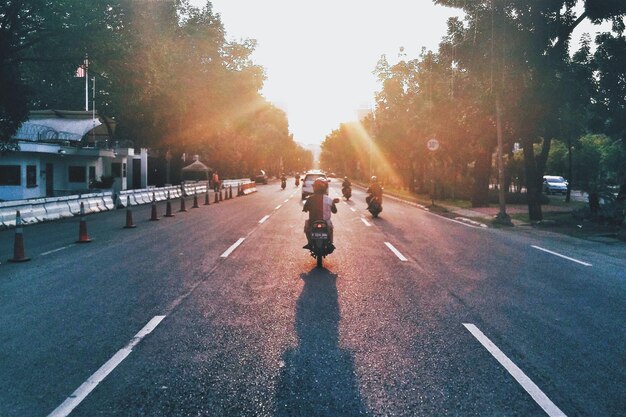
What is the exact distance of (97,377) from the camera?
485cm

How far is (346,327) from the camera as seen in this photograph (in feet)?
21.4

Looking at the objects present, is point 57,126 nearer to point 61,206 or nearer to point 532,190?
point 61,206

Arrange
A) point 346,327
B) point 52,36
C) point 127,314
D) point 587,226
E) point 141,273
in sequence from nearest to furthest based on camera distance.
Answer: point 346,327, point 127,314, point 141,273, point 587,226, point 52,36

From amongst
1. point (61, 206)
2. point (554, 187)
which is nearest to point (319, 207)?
point (61, 206)

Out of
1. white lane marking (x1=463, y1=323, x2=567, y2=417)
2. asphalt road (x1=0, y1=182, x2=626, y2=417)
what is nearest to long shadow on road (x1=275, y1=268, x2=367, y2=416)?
asphalt road (x1=0, y1=182, x2=626, y2=417)

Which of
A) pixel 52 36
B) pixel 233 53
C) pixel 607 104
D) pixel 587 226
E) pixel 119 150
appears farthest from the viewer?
pixel 233 53

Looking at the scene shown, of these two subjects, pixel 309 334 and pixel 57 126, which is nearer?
pixel 309 334

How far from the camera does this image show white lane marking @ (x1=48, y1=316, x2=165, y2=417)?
13.8 ft

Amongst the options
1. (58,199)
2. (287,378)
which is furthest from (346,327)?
(58,199)

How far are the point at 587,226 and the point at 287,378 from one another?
19.1 meters

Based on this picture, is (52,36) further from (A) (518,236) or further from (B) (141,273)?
(A) (518,236)

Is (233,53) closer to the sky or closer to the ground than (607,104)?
closer to the sky

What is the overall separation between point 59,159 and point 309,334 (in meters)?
42.4

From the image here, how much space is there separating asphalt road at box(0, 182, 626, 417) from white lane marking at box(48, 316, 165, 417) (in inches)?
0.8
